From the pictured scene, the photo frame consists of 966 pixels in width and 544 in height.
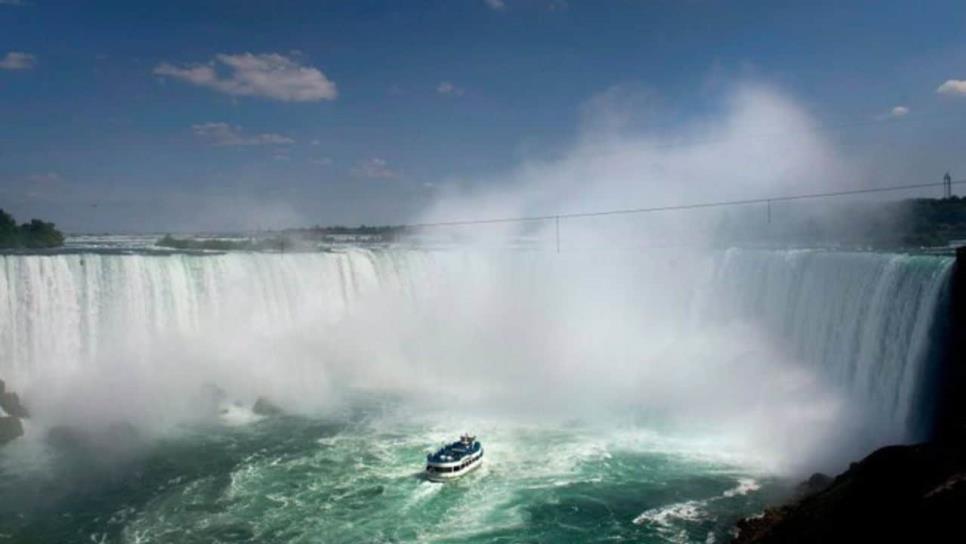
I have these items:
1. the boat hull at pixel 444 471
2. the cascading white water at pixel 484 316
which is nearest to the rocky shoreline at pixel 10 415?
the cascading white water at pixel 484 316

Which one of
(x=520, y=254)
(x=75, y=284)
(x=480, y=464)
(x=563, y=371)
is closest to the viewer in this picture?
(x=480, y=464)

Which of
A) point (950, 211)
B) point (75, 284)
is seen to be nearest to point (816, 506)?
point (75, 284)

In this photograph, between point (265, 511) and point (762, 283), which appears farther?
point (762, 283)

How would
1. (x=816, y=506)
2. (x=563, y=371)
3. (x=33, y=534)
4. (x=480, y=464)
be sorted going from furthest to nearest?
1. (x=563, y=371)
2. (x=480, y=464)
3. (x=33, y=534)
4. (x=816, y=506)

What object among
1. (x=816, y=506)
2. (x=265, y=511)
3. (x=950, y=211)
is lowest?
(x=265, y=511)

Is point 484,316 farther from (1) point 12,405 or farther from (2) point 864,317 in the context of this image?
(1) point 12,405

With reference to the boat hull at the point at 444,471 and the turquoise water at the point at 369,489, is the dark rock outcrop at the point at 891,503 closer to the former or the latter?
the turquoise water at the point at 369,489

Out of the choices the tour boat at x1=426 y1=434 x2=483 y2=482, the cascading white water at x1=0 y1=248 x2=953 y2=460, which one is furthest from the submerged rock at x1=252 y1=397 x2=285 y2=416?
the tour boat at x1=426 y1=434 x2=483 y2=482

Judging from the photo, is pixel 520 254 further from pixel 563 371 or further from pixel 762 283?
pixel 762 283
